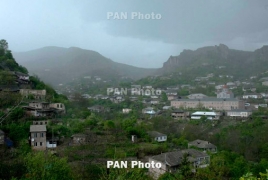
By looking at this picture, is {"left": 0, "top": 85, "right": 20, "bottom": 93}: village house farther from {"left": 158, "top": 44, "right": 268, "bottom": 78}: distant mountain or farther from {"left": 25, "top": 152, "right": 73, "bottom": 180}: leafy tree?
{"left": 158, "top": 44, "right": 268, "bottom": 78}: distant mountain

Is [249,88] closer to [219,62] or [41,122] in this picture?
[219,62]

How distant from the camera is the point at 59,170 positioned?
724 centimetres

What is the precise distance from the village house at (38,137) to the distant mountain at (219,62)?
54.1 m

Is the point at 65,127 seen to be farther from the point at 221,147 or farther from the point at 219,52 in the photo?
the point at 219,52

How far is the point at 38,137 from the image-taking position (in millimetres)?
12484

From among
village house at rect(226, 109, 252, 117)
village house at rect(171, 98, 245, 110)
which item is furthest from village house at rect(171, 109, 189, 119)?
village house at rect(171, 98, 245, 110)

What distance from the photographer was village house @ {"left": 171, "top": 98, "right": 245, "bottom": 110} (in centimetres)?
3403

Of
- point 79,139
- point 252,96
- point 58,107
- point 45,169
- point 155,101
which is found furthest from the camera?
point 252,96

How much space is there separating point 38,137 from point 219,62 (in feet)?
214

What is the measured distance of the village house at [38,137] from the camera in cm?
1240

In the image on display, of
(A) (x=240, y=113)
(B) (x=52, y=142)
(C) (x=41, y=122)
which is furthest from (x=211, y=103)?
(B) (x=52, y=142)

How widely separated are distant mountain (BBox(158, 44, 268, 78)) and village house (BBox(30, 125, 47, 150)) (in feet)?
178
